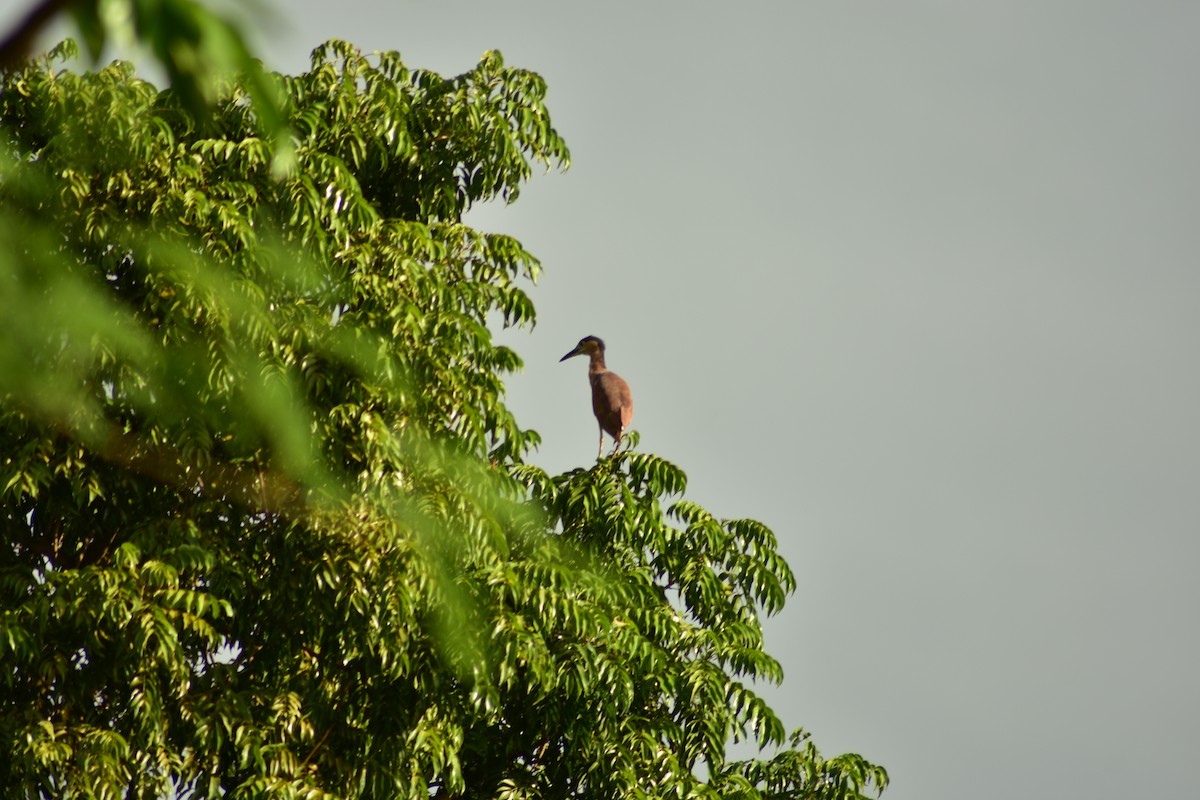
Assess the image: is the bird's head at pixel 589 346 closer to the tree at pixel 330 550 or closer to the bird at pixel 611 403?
the bird at pixel 611 403

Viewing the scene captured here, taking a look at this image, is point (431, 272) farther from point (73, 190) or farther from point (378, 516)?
point (73, 190)

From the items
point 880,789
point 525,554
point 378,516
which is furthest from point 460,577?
point 880,789

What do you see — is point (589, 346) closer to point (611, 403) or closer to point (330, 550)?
point (611, 403)

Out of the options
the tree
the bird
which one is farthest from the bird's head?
the tree

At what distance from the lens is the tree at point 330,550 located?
17.0ft

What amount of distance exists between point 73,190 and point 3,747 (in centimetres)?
194

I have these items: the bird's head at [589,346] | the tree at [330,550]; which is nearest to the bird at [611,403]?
the bird's head at [589,346]

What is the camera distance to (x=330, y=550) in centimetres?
550

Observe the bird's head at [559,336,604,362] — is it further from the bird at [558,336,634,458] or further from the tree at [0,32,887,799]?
the tree at [0,32,887,799]

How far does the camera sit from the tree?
5.17 m

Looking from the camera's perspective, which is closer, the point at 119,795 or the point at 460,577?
the point at 119,795

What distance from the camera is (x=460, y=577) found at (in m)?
5.55

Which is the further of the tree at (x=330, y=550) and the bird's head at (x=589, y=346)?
the bird's head at (x=589, y=346)

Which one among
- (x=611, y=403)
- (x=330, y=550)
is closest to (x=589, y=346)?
(x=611, y=403)
